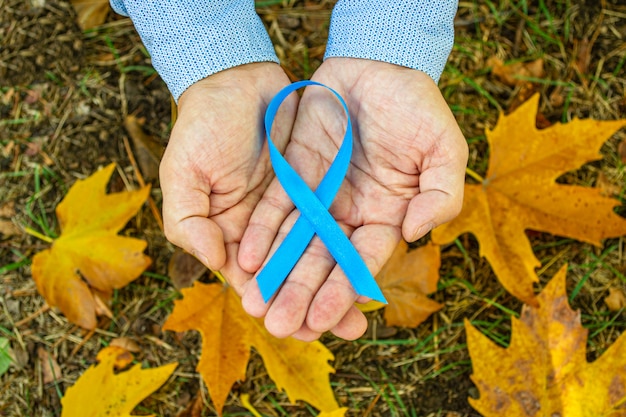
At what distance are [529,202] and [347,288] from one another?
2.98 ft

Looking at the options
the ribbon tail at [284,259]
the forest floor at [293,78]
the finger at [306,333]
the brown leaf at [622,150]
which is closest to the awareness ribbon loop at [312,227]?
the ribbon tail at [284,259]

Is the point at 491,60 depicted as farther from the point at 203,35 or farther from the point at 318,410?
the point at 318,410

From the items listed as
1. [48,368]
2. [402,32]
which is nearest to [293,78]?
[402,32]

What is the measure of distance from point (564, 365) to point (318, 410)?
35.6 inches

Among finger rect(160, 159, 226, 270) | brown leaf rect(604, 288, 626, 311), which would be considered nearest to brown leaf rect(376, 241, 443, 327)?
brown leaf rect(604, 288, 626, 311)

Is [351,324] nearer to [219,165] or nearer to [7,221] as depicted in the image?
[219,165]

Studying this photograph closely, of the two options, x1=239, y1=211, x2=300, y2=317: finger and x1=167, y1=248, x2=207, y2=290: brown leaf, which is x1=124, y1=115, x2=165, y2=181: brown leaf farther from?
x1=239, y1=211, x2=300, y2=317: finger

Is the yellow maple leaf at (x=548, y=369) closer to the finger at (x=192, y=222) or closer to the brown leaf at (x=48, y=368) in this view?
the finger at (x=192, y=222)

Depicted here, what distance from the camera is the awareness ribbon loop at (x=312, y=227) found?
1.85 m

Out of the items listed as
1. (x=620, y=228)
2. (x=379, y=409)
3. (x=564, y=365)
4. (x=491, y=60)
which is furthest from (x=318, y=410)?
(x=491, y=60)

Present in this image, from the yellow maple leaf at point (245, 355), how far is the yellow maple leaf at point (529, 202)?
25.7 inches

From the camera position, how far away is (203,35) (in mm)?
2115

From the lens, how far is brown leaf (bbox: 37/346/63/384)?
2.51 m

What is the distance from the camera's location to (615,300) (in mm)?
2494
